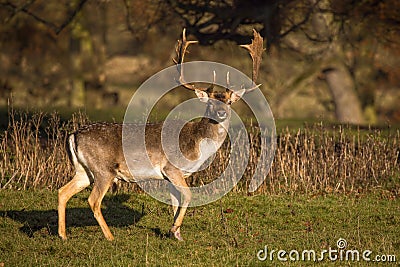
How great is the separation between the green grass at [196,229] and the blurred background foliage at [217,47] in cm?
608

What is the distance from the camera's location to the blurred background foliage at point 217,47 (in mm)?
17172

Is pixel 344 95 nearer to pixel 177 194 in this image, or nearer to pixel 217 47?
pixel 217 47

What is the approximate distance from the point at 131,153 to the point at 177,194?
2.50 ft

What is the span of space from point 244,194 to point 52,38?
Answer: 61.5ft

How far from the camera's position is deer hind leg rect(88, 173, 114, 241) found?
9.06m

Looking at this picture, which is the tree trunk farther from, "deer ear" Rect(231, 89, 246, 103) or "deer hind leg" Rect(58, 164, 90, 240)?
"deer hind leg" Rect(58, 164, 90, 240)

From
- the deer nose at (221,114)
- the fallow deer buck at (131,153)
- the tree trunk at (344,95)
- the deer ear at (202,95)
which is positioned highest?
the tree trunk at (344,95)

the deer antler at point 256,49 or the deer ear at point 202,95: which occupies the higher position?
the deer antler at point 256,49

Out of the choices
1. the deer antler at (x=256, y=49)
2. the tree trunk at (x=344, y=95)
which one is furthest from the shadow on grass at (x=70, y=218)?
the tree trunk at (x=344, y=95)

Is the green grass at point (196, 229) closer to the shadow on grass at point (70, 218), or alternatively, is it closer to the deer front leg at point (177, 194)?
the shadow on grass at point (70, 218)

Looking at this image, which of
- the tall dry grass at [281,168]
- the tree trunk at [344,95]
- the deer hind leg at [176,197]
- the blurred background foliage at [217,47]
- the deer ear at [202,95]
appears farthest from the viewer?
the tree trunk at [344,95]

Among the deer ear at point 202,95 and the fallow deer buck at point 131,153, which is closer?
the fallow deer buck at point 131,153

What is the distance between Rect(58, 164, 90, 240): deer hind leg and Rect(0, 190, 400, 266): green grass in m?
0.22

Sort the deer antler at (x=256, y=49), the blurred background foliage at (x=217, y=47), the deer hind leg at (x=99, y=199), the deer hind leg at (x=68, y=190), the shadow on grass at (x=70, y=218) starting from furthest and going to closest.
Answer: the blurred background foliage at (x=217, y=47) < the deer antler at (x=256, y=49) < the shadow on grass at (x=70, y=218) < the deer hind leg at (x=68, y=190) < the deer hind leg at (x=99, y=199)
